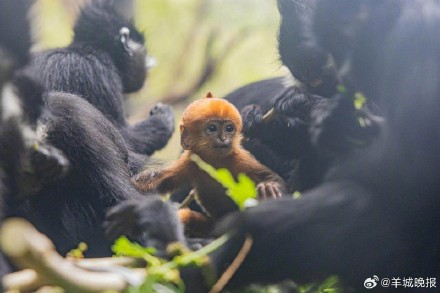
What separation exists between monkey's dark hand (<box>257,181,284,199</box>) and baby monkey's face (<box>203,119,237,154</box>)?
0.79 feet

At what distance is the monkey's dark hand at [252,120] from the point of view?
4145 mm

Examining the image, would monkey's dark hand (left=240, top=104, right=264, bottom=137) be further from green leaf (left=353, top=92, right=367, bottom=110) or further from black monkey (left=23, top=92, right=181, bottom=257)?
green leaf (left=353, top=92, right=367, bottom=110)

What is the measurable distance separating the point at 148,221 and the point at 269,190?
1023 millimetres

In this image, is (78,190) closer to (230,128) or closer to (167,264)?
(230,128)

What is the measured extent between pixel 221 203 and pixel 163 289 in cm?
122

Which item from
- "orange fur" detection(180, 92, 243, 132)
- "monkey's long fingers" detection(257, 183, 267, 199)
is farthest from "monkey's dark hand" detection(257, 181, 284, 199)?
"orange fur" detection(180, 92, 243, 132)

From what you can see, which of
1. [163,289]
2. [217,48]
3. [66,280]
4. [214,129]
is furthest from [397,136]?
[217,48]

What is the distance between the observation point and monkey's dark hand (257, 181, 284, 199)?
323 cm

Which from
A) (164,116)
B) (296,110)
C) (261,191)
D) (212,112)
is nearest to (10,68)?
(212,112)

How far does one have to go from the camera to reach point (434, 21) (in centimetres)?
233

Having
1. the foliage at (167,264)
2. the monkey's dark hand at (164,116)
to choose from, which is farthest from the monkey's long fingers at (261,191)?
the monkey's dark hand at (164,116)

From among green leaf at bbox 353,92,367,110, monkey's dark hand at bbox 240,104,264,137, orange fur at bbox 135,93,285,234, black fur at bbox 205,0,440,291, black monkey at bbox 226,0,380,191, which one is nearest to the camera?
black fur at bbox 205,0,440,291

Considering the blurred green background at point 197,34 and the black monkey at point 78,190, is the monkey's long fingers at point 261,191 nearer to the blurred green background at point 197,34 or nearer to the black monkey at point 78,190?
the black monkey at point 78,190

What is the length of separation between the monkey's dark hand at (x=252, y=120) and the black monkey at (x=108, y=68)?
2.96ft
